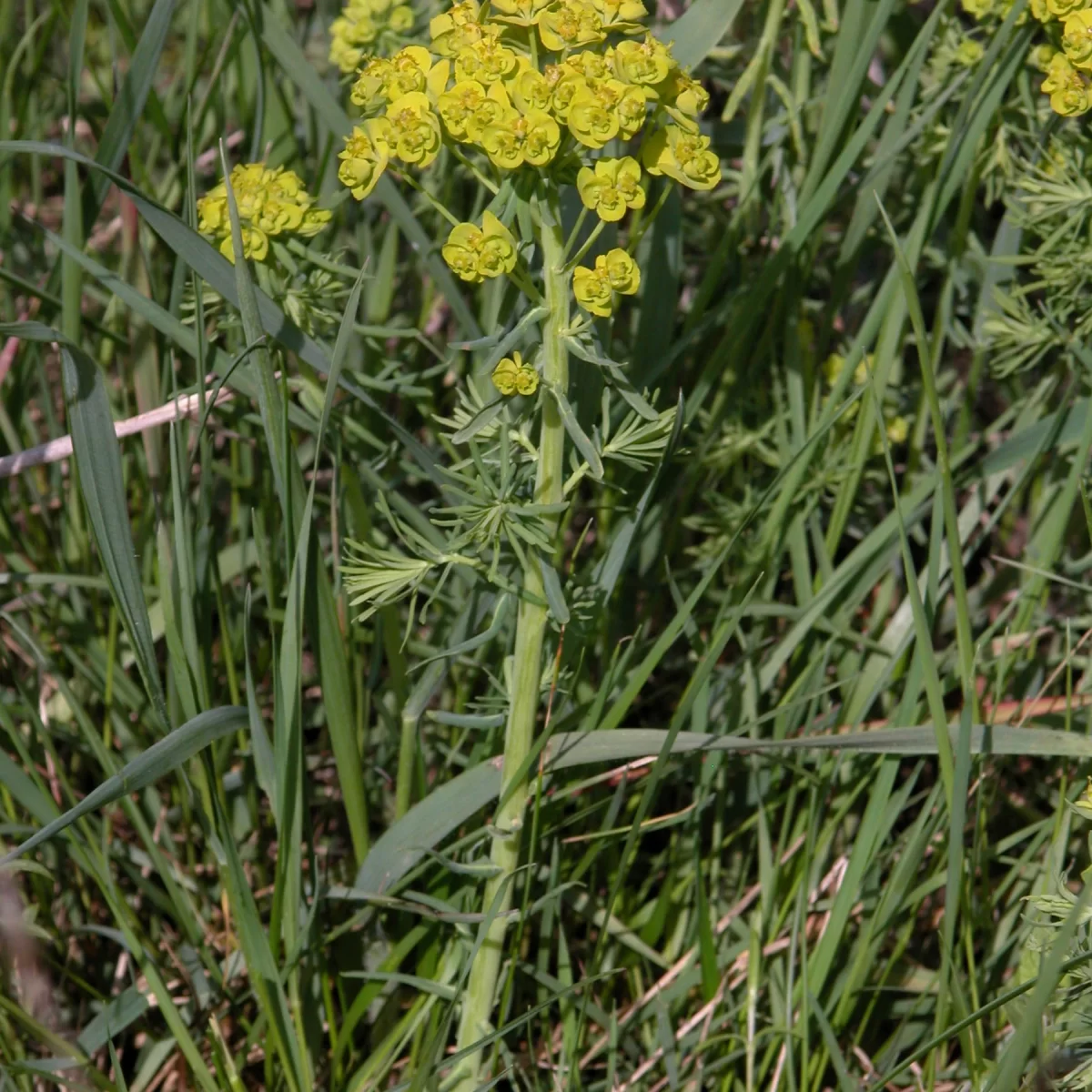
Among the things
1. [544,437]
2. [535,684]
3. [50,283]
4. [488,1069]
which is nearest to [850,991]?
[488,1069]

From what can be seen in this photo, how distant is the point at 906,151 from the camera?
189 cm

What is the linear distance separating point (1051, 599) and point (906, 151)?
772 mm

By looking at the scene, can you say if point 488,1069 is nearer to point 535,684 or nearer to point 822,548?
point 535,684

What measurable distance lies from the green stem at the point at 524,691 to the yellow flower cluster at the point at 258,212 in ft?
1.03

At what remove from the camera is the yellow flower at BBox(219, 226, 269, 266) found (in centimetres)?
133

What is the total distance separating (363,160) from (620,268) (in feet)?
0.89

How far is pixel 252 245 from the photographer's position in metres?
1.33

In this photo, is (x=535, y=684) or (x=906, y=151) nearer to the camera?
(x=535, y=684)

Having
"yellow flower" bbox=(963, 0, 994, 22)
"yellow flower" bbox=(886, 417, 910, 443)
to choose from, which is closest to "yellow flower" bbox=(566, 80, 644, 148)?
"yellow flower" bbox=(963, 0, 994, 22)

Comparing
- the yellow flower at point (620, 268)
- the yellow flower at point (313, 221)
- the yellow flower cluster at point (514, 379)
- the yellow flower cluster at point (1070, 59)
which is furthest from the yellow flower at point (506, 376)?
the yellow flower cluster at point (1070, 59)

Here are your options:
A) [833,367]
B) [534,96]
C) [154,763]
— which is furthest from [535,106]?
[833,367]

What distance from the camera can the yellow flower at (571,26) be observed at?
41.7 inches

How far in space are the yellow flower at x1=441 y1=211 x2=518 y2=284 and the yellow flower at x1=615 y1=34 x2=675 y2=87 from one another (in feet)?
0.55

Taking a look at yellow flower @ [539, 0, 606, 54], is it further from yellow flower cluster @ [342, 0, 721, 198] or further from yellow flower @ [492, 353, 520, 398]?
yellow flower @ [492, 353, 520, 398]
